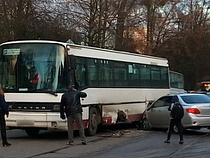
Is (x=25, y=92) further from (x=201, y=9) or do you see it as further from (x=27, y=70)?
(x=201, y=9)

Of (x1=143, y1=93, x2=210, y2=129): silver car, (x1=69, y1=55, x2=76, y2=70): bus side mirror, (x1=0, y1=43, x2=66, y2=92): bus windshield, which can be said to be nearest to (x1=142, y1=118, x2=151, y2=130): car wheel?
(x1=143, y1=93, x2=210, y2=129): silver car

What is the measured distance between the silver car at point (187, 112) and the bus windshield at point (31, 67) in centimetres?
480

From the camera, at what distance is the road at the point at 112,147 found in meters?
12.5

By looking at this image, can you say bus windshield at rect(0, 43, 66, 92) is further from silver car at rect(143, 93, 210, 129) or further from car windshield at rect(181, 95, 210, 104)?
car windshield at rect(181, 95, 210, 104)

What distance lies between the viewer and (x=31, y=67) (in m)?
15.8

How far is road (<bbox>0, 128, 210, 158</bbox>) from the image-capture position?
1248 centimetres

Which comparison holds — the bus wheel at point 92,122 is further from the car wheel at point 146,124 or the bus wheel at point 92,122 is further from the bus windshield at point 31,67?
the car wheel at point 146,124

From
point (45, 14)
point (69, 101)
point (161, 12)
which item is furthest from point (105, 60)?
point (161, 12)

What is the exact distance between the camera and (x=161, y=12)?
171ft

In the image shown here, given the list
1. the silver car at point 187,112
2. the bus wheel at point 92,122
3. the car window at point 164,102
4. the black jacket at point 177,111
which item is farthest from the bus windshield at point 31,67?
the car window at point 164,102

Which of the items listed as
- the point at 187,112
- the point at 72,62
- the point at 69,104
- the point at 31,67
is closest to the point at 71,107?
the point at 69,104

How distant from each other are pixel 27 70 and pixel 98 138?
3.44m

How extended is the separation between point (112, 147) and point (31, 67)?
3.80m

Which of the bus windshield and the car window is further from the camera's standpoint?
the car window
